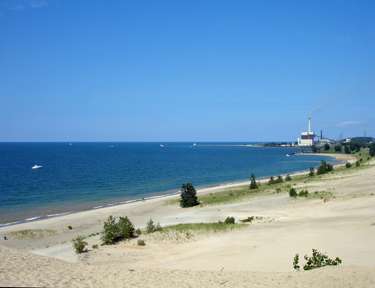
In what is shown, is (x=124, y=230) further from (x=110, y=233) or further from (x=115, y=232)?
(x=110, y=233)

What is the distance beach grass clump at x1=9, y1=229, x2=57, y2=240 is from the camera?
26803 mm

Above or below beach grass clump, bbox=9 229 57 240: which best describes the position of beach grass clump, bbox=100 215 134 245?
above

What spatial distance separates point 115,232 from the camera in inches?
895

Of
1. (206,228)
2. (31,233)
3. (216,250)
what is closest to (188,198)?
(206,228)

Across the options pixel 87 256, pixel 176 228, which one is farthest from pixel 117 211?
pixel 87 256

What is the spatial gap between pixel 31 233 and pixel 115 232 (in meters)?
11.1

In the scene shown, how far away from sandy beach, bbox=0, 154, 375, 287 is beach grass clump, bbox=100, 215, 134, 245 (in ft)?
3.25

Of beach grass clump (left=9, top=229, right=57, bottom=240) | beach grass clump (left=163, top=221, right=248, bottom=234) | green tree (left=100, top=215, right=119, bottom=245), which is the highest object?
green tree (left=100, top=215, right=119, bottom=245)

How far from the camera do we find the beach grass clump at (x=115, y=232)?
22.3 metres

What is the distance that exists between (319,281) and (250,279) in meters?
3.10

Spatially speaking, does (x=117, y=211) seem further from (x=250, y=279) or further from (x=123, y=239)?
(x=250, y=279)

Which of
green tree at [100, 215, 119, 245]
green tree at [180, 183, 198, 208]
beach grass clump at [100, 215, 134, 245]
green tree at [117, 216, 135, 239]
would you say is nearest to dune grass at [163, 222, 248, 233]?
green tree at [117, 216, 135, 239]

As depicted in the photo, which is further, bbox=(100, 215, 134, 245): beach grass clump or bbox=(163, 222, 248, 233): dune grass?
bbox=(163, 222, 248, 233): dune grass

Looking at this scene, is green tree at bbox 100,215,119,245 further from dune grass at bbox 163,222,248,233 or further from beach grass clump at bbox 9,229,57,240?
beach grass clump at bbox 9,229,57,240
